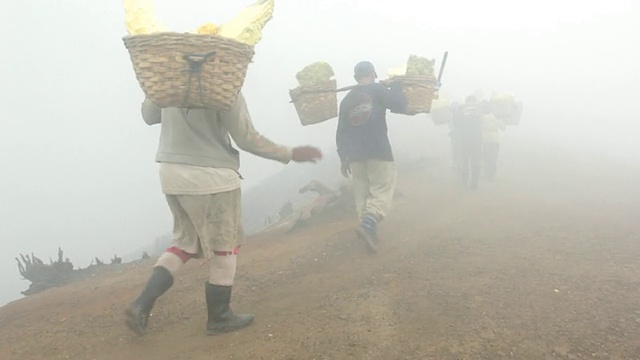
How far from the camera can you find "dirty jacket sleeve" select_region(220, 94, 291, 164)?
119 inches

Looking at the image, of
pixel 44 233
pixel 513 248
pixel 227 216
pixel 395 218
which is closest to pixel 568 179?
pixel 395 218

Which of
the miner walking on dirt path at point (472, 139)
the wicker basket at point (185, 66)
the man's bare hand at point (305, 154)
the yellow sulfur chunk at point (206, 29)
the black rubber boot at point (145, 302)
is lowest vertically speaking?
the miner walking on dirt path at point (472, 139)

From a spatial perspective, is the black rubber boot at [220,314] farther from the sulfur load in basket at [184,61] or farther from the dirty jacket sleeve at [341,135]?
the dirty jacket sleeve at [341,135]

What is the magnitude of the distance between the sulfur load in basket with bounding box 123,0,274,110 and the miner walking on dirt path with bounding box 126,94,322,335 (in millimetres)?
296

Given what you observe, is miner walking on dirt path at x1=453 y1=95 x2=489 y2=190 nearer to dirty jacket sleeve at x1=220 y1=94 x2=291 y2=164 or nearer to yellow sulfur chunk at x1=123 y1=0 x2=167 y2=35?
dirty jacket sleeve at x1=220 y1=94 x2=291 y2=164

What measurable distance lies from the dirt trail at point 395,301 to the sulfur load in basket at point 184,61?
1.60 meters

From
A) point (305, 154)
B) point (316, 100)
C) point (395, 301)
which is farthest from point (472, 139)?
point (305, 154)

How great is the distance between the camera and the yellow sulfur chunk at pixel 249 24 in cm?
278

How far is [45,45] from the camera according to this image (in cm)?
18762

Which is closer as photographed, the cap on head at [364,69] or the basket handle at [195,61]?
the basket handle at [195,61]

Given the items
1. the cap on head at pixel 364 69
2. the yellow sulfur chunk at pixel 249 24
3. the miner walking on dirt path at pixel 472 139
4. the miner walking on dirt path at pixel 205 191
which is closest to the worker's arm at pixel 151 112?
the miner walking on dirt path at pixel 205 191

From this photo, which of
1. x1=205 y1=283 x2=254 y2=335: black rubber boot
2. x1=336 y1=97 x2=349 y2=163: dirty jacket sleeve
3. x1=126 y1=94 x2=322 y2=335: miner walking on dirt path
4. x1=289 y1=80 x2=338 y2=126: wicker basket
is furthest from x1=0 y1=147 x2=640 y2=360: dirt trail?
x1=289 y1=80 x2=338 y2=126: wicker basket

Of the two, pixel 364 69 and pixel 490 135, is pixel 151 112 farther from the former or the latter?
pixel 490 135

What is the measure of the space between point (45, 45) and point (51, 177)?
265ft
